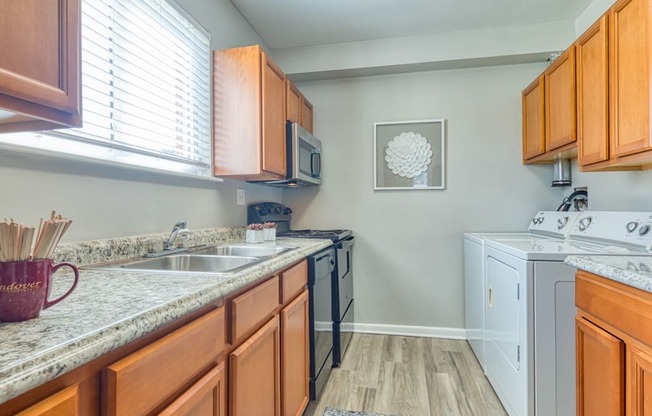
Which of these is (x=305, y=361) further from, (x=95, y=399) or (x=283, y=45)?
(x=283, y=45)

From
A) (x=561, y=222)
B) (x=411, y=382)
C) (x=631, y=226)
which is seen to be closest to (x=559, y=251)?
(x=631, y=226)

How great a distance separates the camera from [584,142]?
183 cm

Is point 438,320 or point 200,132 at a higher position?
point 200,132

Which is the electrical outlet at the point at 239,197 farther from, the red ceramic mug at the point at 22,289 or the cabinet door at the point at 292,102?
the red ceramic mug at the point at 22,289

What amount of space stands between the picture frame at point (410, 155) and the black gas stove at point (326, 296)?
65 cm

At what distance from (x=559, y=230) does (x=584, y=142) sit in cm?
67

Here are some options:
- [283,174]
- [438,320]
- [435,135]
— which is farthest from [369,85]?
[438,320]

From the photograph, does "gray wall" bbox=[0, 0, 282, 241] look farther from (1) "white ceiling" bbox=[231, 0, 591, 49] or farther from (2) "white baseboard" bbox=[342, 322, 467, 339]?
(2) "white baseboard" bbox=[342, 322, 467, 339]

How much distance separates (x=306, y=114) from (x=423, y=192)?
1254 millimetres

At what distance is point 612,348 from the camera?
1021 mm

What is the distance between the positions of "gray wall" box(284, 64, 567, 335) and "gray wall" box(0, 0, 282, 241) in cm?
115

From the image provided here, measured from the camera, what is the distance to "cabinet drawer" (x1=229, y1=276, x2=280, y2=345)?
1002 mm

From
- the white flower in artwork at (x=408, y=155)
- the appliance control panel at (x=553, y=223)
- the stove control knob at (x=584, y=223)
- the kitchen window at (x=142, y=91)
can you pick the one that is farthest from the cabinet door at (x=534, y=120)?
the kitchen window at (x=142, y=91)

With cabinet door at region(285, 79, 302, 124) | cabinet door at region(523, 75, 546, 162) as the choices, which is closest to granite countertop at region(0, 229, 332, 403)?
cabinet door at region(285, 79, 302, 124)
